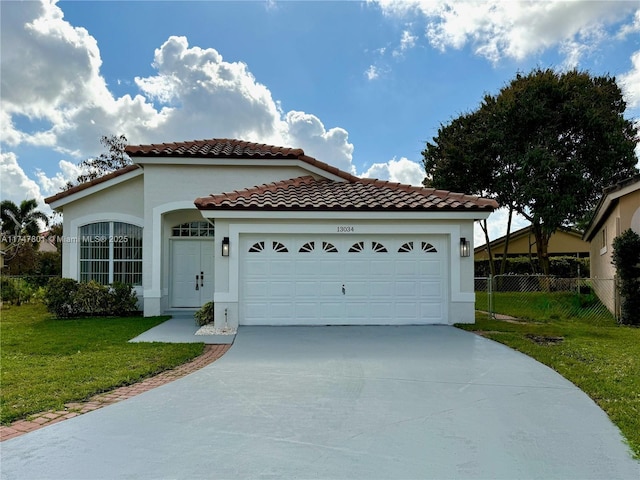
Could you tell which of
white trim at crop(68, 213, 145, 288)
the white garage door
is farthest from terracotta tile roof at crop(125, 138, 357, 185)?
the white garage door

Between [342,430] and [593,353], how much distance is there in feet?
19.9

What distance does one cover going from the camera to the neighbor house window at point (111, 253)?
1465cm

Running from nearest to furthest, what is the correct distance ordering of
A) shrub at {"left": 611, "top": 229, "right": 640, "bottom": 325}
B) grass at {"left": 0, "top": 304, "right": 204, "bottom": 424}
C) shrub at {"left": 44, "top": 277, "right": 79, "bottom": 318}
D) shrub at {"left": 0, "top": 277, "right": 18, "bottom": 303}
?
grass at {"left": 0, "top": 304, "right": 204, "bottom": 424} → shrub at {"left": 611, "top": 229, "right": 640, "bottom": 325} → shrub at {"left": 44, "top": 277, "right": 79, "bottom": 318} → shrub at {"left": 0, "top": 277, "right": 18, "bottom": 303}

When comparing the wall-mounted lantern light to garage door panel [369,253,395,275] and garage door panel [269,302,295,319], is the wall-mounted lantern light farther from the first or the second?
garage door panel [269,302,295,319]

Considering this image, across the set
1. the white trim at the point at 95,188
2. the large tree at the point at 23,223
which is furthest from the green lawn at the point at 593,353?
the large tree at the point at 23,223

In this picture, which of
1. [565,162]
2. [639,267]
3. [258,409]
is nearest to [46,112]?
[258,409]

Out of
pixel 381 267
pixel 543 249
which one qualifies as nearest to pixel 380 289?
pixel 381 267

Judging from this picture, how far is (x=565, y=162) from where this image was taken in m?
21.1

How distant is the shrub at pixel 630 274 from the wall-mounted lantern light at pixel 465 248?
459 cm

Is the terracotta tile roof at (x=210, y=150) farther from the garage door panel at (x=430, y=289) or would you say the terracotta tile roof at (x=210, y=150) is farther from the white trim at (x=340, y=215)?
the garage door panel at (x=430, y=289)

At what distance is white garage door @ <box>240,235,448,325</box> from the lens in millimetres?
11195

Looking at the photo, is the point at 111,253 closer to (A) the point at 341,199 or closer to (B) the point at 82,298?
(B) the point at 82,298

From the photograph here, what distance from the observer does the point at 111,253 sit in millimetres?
14656

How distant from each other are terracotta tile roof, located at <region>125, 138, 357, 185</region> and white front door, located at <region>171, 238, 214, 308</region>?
9.80 feet
